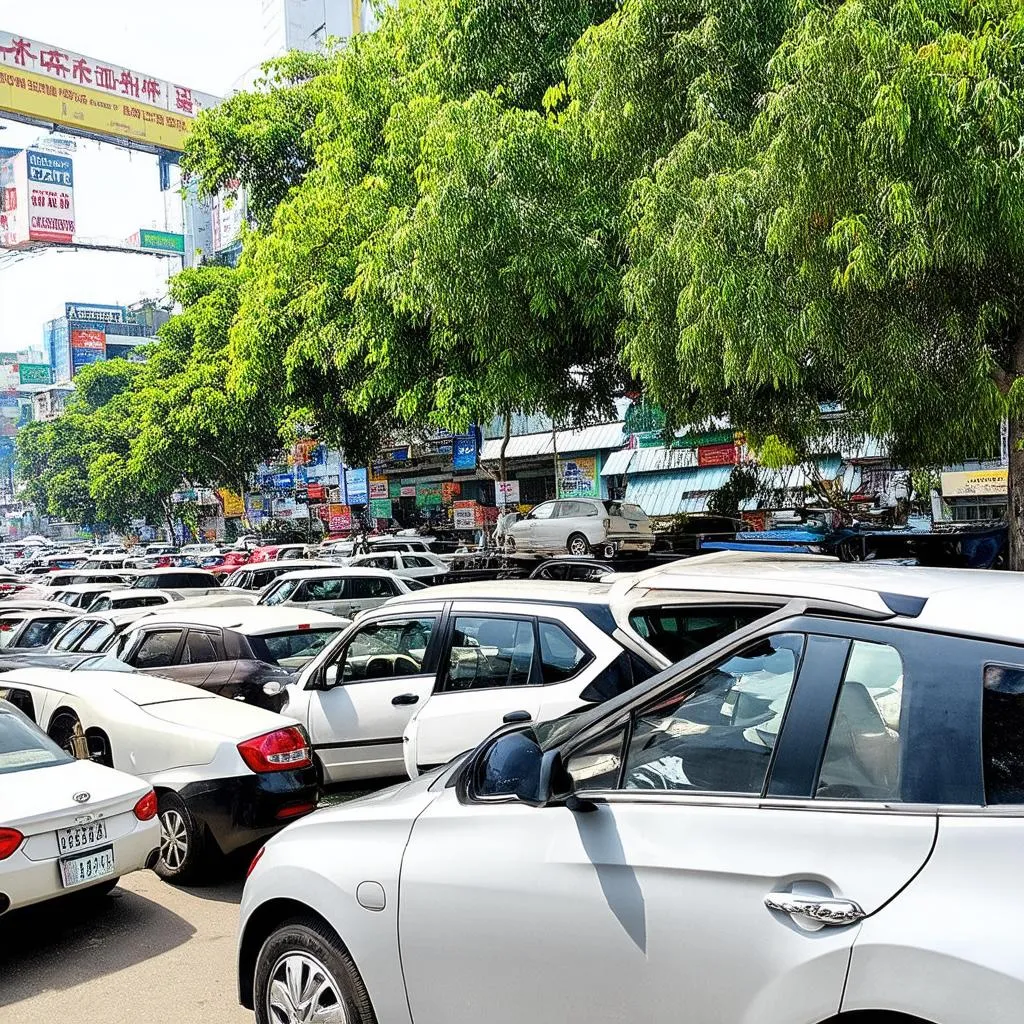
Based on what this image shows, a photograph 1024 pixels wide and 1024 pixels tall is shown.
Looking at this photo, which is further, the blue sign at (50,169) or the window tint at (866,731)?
the blue sign at (50,169)

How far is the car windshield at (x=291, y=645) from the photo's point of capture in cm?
894

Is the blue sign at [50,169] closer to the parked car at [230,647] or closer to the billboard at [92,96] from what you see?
the billboard at [92,96]

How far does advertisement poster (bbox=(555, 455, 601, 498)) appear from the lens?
120ft

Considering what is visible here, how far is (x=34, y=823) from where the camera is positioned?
16.1 ft

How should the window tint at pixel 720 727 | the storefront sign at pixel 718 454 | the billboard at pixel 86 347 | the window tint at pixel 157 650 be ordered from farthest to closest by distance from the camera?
the billboard at pixel 86 347, the storefront sign at pixel 718 454, the window tint at pixel 157 650, the window tint at pixel 720 727

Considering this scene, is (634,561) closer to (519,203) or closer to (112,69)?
(519,203)

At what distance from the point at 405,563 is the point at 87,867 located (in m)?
18.8

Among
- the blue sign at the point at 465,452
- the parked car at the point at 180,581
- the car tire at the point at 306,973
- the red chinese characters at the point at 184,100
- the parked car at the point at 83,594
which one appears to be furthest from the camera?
the red chinese characters at the point at 184,100

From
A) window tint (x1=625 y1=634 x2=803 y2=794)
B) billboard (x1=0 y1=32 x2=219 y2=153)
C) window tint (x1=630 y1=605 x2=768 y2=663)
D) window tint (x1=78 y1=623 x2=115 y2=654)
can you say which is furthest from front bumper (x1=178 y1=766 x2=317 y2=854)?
billboard (x1=0 y1=32 x2=219 y2=153)

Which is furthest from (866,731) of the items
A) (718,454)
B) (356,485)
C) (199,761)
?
(356,485)

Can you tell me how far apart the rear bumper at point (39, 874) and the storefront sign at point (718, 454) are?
88.2ft

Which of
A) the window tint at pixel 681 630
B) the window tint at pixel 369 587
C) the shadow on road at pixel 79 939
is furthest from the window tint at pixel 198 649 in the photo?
the window tint at pixel 369 587

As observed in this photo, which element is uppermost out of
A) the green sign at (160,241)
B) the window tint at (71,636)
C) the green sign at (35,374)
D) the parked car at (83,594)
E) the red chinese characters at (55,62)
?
the red chinese characters at (55,62)

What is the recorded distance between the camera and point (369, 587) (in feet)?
54.6
